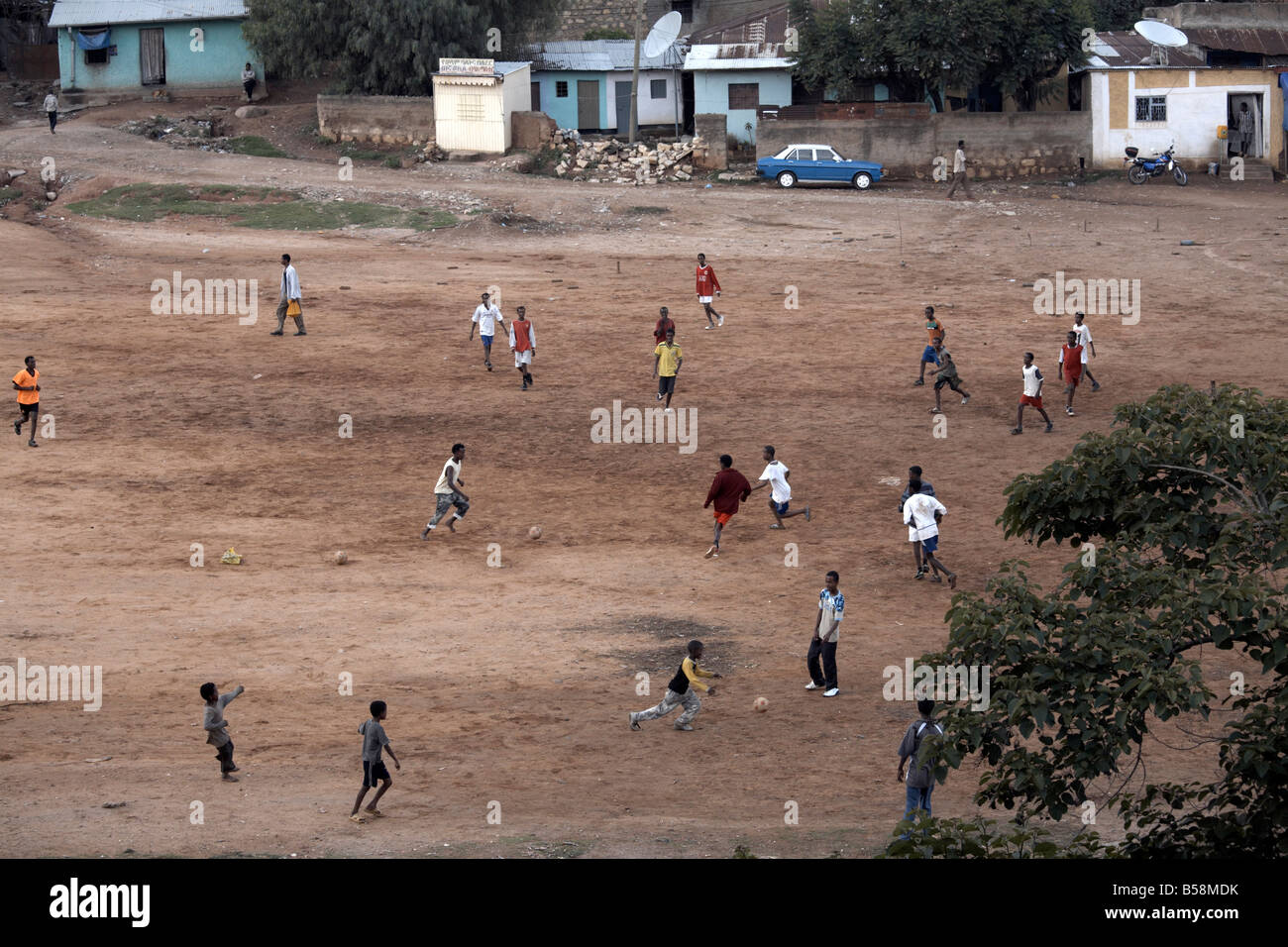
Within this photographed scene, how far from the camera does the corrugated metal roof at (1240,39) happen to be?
41219mm

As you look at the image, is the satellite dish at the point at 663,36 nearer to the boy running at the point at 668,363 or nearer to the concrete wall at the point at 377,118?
the concrete wall at the point at 377,118

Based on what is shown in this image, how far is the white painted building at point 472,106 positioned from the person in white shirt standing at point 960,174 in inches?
484

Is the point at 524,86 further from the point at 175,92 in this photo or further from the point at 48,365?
the point at 48,365

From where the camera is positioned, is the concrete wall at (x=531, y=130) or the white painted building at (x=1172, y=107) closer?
the white painted building at (x=1172, y=107)

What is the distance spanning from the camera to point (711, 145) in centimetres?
3981

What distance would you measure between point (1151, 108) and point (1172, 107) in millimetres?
554

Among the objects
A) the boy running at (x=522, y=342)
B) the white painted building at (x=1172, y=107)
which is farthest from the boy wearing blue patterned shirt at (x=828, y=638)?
the white painted building at (x=1172, y=107)

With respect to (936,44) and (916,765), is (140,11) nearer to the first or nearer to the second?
(936,44)

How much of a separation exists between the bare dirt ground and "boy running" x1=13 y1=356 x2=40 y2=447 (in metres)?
0.40

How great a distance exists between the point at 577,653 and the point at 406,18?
30.2m

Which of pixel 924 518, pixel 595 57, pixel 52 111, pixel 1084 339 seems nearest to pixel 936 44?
pixel 595 57

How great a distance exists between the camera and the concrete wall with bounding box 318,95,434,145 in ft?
132

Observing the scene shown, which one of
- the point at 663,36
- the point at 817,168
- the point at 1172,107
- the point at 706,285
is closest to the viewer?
the point at 706,285
